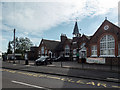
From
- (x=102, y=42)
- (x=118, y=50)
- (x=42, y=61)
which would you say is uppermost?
(x=102, y=42)

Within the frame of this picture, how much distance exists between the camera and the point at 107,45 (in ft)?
72.9

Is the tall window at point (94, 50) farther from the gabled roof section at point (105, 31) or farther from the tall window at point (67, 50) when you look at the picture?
the tall window at point (67, 50)

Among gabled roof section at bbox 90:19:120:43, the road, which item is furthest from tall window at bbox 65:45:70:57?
the road

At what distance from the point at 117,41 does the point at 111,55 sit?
2928 mm

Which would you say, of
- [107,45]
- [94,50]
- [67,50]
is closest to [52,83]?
[107,45]

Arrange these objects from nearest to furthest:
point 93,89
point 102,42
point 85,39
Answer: point 93,89 → point 102,42 → point 85,39

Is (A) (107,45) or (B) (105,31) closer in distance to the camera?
(A) (107,45)

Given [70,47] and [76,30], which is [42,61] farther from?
[76,30]

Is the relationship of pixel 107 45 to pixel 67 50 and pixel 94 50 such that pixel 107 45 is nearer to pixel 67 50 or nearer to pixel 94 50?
pixel 94 50

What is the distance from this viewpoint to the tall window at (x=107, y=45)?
21594 mm

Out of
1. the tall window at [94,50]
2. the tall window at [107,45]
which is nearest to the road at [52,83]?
the tall window at [107,45]

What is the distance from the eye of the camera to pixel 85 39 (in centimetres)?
3231

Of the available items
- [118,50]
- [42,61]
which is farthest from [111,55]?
[42,61]

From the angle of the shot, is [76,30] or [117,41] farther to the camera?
[76,30]
